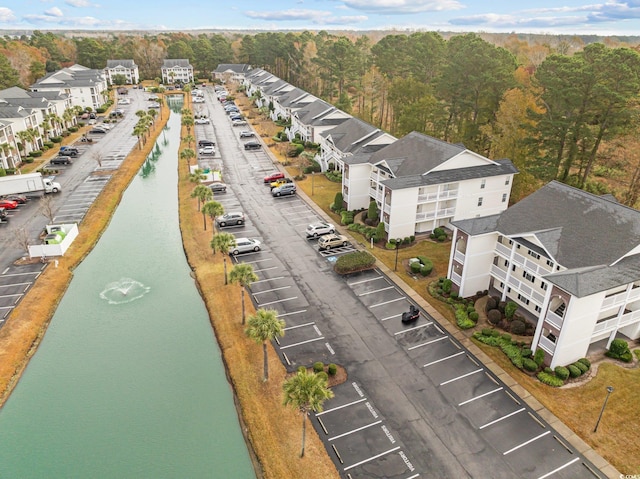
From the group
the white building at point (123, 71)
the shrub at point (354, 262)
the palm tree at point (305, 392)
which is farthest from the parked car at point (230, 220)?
the white building at point (123, 71)

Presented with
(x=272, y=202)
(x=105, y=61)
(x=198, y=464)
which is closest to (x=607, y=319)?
(x=198, y=464)

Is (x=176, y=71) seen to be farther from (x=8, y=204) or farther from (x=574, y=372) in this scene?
(x=574, y=372)

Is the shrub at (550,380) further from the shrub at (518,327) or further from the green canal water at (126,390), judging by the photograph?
the green canal water at (126,390)

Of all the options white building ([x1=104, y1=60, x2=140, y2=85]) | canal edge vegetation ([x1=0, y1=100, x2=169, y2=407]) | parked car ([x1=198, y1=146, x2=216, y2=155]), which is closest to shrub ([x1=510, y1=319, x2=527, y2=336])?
canal edge vegetation ([x1=0, y1=100, x2=169, y2=407])

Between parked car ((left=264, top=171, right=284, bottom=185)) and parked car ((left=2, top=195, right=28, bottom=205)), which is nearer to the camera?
parked car ((left=2, top=195, right=28, bottom=205))

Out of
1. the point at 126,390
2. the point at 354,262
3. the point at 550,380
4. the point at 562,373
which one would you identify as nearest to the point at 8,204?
the point at 126,390

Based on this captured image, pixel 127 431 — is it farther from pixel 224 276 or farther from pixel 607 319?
pixel 607 319

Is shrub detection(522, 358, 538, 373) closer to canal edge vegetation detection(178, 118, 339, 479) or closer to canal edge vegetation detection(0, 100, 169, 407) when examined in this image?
canal edge vegetation detection(178, 118, 339, 479)
